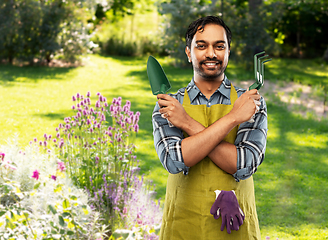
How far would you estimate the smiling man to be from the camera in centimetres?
150

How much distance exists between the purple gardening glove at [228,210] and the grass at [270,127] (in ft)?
9.02

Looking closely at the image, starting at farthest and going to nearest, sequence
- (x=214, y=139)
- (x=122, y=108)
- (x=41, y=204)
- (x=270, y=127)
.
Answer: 1. (x=270, y=127)
2. (x=122, y=108)
3. (x=41, y=204)
4. (x=214, y=139)

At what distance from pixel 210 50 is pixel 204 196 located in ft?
2.14

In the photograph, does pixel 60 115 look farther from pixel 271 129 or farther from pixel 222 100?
pixel 222 100

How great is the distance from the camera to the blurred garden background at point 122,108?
11.4ft

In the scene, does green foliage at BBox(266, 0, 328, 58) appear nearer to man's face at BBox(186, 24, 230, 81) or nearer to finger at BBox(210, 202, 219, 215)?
man's face at BBox(186, 24, 230, 81)

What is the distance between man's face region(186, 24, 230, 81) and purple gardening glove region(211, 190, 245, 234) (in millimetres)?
542

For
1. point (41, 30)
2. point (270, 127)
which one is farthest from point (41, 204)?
point (41, 30)

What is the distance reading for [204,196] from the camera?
1605 millimetres

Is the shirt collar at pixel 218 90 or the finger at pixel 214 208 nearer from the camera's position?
the finger at pixel 214 208

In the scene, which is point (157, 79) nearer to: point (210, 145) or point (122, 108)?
point (210, 145)

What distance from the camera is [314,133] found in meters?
7.50

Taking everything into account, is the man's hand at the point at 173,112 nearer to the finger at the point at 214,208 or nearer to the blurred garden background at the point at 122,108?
the finger at the point at 214,208

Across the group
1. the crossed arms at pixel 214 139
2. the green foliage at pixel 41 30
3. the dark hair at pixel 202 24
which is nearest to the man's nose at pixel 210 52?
the dark hair at pixel 202 24
